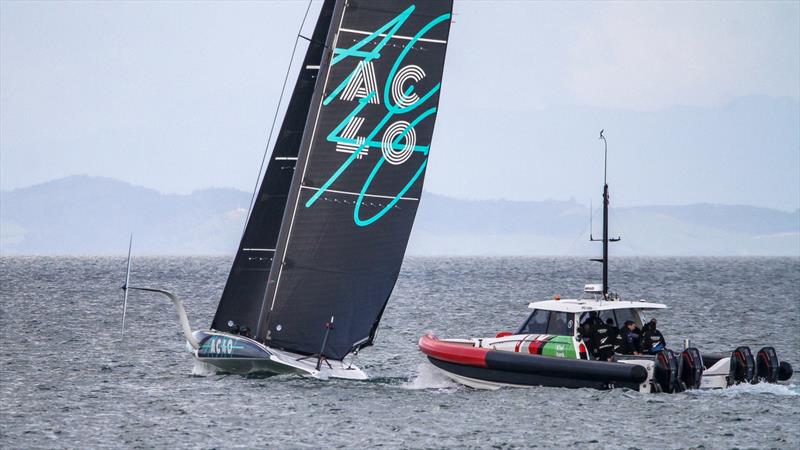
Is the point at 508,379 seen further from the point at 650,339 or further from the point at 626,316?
the point at 626,316

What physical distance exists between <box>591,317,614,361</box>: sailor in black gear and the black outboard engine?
2.64 meters

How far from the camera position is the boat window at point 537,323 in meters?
27.9

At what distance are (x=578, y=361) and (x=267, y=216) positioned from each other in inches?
338

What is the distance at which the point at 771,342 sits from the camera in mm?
45469

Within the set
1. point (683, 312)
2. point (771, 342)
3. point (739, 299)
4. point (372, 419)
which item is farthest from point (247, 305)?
point (739, 299)

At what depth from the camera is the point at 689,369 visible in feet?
85.8

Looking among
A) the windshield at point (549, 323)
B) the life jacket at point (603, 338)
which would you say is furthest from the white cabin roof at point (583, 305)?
the life jacket at point (603, 338)

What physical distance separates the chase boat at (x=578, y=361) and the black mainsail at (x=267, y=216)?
14.2 ft

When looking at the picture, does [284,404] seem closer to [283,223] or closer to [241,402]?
[241,402]

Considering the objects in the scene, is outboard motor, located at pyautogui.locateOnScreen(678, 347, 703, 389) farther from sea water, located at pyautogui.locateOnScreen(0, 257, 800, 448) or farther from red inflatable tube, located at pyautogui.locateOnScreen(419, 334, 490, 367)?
red inflatable tube, located at pyautogui.locateOnScreen(419, 334, 490, 367)

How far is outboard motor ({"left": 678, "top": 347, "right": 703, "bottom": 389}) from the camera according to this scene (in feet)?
85.7

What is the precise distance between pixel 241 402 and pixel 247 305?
3.54 m

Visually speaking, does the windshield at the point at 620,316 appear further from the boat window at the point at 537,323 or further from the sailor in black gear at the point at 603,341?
the boat window at the point at 537,323

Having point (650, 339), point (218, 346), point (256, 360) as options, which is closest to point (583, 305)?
point (650, 339)
